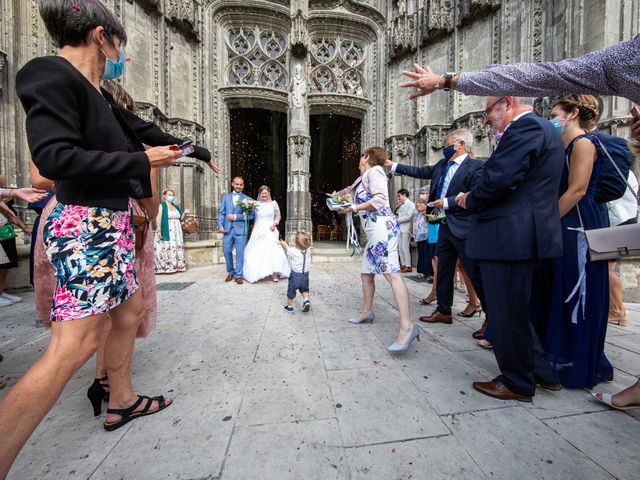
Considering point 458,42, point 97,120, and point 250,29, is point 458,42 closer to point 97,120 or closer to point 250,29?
point 250,29

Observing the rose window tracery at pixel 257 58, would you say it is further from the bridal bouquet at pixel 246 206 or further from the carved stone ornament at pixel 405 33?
Answer: the bridal bouquet at pixel 246 206

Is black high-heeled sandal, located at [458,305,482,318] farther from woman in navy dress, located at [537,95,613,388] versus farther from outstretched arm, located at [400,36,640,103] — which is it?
outstretched arm, located at [400,36,640,103]

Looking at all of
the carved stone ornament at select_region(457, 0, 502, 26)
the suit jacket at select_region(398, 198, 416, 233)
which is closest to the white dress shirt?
the suit jacket at select_region(398, 198, 416, 233)

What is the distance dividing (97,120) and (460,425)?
2.27 metres

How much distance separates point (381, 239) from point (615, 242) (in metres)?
1.56

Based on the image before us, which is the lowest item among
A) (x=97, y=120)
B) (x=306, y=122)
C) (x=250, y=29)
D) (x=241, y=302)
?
(x=241, y=302)

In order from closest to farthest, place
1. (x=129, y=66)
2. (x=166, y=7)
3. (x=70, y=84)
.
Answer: (x=70, y=84) → (x=129, y=66) → (x=166, y=7)

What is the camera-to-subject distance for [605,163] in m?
2.03

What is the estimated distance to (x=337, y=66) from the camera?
11.6 meters

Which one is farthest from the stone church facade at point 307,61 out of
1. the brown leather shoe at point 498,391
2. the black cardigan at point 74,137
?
the black cardigan at point 74,137

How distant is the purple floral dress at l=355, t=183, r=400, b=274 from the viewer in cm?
269

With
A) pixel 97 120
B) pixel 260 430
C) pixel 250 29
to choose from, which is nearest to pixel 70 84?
pixel 97 120

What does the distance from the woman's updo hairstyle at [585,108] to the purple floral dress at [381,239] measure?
144 centimetres

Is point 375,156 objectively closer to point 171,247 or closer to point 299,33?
point 171,247
